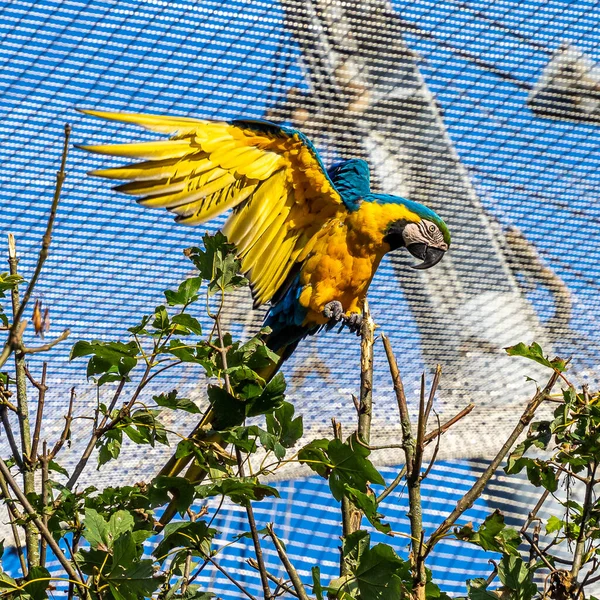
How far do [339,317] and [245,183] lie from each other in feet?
1.01

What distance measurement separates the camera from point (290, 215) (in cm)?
144

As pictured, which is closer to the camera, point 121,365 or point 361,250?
point 121,365

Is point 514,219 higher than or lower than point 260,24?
lower

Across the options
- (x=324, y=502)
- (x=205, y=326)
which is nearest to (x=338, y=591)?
(x=205, y=326)

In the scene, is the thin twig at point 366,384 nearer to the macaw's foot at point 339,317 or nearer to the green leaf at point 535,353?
the green leaf at point 535,353

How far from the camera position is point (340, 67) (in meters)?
1.83

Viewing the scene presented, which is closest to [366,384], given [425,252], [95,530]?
[95,530]

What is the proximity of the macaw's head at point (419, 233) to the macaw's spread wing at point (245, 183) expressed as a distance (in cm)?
11

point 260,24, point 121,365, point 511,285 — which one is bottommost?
point 121,365

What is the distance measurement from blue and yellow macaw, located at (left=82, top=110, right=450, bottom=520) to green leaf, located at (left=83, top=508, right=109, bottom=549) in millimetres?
618

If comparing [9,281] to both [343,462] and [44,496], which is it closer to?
[44,496]

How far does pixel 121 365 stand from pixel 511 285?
59.7 inches

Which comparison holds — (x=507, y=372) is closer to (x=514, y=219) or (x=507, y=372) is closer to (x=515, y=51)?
(x=514, y=219)

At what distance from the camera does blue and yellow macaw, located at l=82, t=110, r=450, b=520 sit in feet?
4.05
